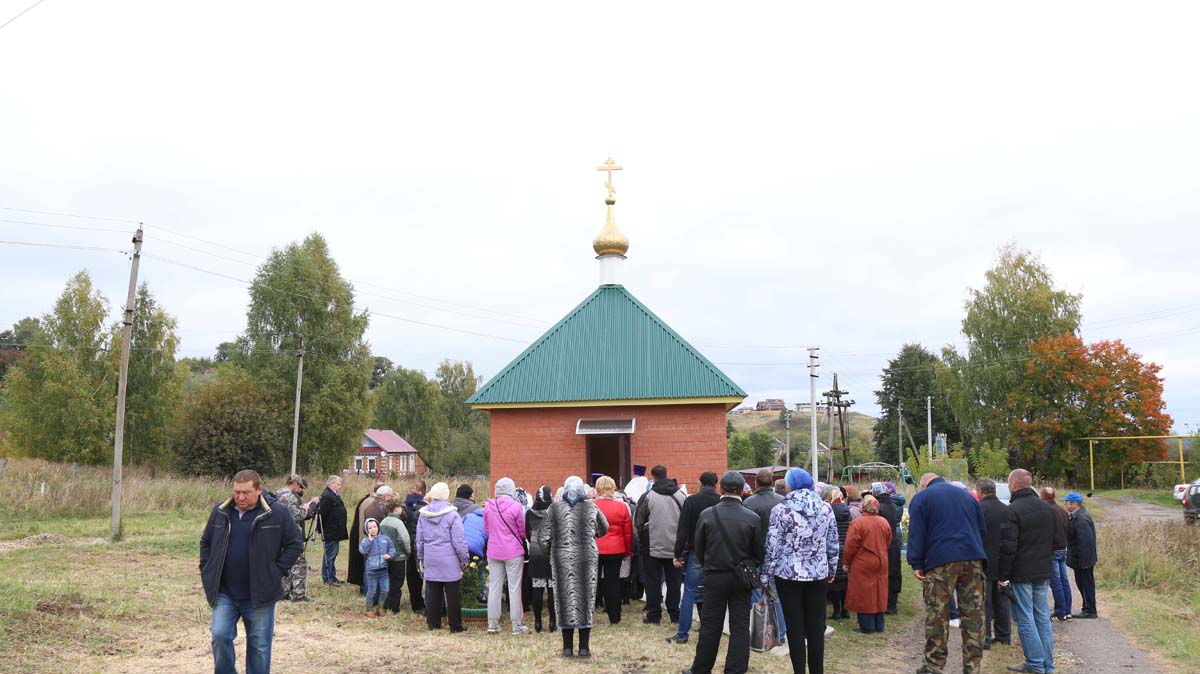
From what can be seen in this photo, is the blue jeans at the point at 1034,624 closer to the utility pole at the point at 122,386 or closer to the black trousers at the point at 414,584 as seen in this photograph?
the black trousers at the point at 414,584

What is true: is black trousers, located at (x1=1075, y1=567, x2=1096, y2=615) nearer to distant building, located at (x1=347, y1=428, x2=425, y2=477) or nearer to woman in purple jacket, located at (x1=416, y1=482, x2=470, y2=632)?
woman in purple jacket, located at (x1=416, y1=482, x2=470, y2=632)

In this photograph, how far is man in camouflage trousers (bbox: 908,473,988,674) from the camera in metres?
7.70

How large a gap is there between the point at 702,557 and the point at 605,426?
422 inches

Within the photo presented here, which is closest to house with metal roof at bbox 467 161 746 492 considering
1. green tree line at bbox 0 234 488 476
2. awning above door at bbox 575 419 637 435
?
awning above door at bbox 575 419 637 435

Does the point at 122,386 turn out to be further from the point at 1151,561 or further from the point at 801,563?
the point at 1151,561

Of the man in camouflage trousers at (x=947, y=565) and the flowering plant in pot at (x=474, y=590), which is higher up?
the man in camouflage trousers at (x=947, y=565)

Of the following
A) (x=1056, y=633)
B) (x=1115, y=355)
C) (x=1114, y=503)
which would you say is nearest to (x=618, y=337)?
(x=1056, y=633)

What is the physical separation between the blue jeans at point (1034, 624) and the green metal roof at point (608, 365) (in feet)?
30.9

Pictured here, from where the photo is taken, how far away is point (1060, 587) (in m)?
11.3

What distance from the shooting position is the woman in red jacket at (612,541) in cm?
993

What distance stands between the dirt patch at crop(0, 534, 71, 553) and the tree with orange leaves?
38.3 m

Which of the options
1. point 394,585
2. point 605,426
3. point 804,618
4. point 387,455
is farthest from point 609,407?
point 387,455

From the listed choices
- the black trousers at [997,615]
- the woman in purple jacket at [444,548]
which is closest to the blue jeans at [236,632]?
the woman in purple jacket at [444,548]

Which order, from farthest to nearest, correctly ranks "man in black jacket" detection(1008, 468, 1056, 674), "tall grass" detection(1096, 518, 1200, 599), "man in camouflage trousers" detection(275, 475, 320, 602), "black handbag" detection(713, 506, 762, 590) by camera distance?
"tall grass" detection(1096, 518, 1200, 599) < "man in camouflage trousers" detection(275, 475, 320, 602) < "man in black jacket" detection(1008, 468, 1056, 674) < "black handbag" detection(713, 506, 762, 590)
